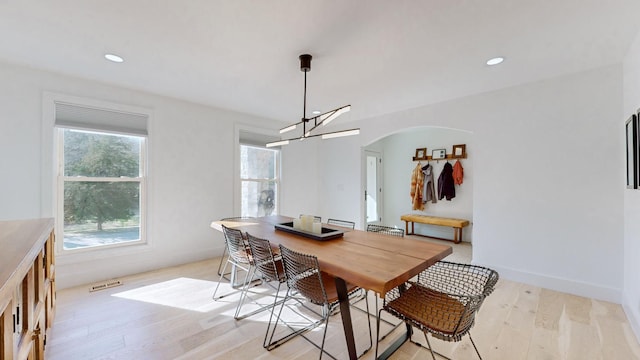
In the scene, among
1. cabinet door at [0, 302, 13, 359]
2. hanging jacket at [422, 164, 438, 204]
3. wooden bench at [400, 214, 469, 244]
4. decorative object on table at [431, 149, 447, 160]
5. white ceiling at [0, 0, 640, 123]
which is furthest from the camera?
hanging jacket at [422, 164, 438, 204]

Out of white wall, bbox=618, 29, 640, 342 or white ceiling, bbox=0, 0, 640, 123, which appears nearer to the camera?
white ceiling, bbox=0, 0, 640, 123

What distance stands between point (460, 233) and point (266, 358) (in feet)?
14.9

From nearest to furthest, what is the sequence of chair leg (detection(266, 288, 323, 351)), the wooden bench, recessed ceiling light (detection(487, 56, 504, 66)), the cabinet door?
the cabinet door → chair leg (detection(266, 288, 323, 351)) → recessed ceiling light (detection(487, 56, 504, 66)) → the wooden bench

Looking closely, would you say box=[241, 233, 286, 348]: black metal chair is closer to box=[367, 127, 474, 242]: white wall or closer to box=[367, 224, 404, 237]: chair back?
box=[367, 224, 404, 237]: chair back

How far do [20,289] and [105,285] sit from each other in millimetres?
2272

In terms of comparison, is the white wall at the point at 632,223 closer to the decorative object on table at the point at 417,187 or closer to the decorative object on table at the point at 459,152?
the decorative object on table at the point at 459,152

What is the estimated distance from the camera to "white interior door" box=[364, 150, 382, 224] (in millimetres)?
6328

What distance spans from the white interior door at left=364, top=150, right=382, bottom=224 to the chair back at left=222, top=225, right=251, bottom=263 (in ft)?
13.7

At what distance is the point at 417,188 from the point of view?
18.9 feet

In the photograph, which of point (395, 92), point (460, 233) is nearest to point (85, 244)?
point (395, 92)

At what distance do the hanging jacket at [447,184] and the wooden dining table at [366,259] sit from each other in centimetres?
357

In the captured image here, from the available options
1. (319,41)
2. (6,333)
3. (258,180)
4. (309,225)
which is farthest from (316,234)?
(258,180)

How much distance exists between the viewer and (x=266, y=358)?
6.02ft

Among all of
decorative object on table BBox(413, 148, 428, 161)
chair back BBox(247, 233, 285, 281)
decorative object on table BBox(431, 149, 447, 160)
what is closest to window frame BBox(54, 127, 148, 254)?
chair back BBox(247, 233, 285, 281)
